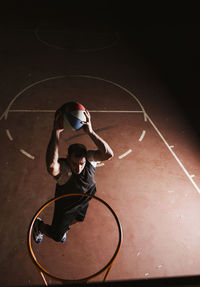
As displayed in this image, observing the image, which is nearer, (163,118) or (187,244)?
(187,244)

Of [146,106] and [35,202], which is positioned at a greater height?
[35,202]

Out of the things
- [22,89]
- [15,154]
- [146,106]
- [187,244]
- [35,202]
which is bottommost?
[187,244]

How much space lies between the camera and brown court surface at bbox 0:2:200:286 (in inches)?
145

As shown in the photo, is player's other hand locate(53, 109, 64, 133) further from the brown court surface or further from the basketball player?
the brown court surface

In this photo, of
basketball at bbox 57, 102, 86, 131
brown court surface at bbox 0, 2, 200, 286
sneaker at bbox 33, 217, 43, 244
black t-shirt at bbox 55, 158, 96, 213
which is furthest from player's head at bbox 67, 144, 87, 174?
brown court surface at bbox 0, 2, 200, 286

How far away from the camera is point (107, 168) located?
5066 mm

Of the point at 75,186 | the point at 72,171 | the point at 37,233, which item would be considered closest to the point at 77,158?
the point at 72,171

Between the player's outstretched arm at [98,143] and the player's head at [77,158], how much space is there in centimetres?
21

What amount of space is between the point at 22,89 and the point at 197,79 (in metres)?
6.44

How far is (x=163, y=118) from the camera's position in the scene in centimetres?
661

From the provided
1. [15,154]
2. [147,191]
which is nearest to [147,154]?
[147,191]

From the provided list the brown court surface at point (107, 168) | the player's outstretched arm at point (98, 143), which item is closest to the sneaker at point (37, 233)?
the brown court surface at point (107, 168)

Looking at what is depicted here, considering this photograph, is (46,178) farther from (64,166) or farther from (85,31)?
(85,31)

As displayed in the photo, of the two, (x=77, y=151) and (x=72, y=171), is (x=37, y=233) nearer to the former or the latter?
(x=72, y=171)
